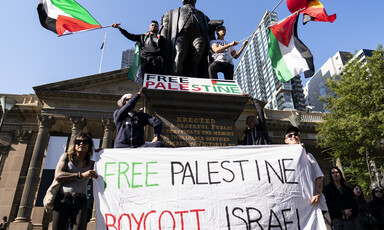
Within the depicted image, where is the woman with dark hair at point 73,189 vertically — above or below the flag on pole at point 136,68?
below

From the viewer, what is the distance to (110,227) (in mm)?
3277

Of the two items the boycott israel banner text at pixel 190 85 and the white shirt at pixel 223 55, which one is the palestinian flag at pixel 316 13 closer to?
the white shirt at pixel 223 55

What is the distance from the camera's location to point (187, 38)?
21.7 feet

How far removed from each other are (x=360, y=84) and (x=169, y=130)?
808 inches

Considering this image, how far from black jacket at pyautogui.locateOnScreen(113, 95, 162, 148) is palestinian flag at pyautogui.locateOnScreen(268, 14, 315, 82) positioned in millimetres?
3475

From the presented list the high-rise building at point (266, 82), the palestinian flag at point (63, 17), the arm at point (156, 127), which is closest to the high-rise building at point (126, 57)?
the high-rise building at point (266, 82)

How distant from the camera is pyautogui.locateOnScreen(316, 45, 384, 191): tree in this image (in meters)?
19.3

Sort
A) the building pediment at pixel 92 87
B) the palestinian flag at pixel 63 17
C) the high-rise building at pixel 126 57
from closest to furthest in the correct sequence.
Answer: the palestinian flag at pixel 63 17
the building pediment at pixel 92 87
the high-rise building at pixel 126 57

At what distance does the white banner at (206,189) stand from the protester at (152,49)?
9.82 feet

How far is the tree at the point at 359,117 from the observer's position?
19266mm

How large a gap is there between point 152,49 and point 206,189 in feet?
12.9

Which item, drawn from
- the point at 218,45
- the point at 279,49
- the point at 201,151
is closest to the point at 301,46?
the point at 279,49

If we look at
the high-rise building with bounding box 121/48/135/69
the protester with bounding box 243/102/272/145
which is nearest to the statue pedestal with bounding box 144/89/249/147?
the protester with bounding box 243/102/272/145

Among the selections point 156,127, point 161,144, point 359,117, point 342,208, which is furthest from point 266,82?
point 161,144
